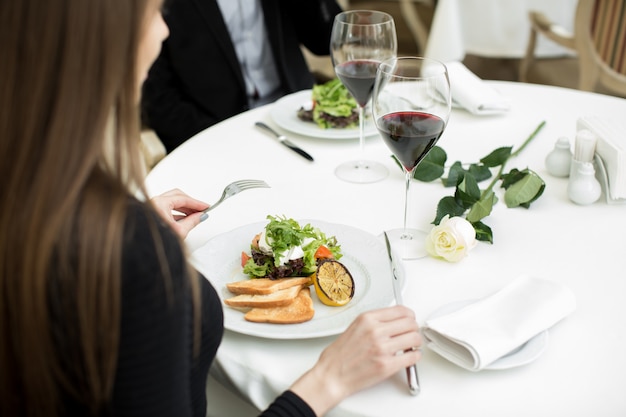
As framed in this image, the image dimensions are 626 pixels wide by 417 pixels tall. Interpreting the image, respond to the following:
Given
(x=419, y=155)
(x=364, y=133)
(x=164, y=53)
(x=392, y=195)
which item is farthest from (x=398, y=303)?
(x=164, y=53)

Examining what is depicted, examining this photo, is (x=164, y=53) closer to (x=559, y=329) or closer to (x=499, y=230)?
(x=499, y=230)

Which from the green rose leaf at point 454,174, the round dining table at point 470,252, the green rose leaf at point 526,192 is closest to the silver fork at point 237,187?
the round dining table at point 470,252

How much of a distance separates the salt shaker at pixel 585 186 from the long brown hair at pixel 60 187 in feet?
2.70

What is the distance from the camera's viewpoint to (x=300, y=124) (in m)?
1.58

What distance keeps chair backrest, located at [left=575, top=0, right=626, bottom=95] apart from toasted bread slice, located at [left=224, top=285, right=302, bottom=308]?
2.30m

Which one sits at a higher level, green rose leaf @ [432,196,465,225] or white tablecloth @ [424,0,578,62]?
green rose leaf @ [432,196,465,225]

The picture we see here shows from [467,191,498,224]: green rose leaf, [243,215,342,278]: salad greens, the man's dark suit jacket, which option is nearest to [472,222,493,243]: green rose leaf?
[467,191,498,224]: green rose leaf

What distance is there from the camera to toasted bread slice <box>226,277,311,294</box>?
95 cm

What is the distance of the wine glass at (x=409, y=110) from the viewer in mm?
1054

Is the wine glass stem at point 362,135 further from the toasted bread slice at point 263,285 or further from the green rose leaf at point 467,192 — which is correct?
the toasted bread slice at point 263,285

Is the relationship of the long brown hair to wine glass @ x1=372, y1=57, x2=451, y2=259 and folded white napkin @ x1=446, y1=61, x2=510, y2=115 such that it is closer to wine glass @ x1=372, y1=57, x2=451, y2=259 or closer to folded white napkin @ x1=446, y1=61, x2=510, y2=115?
wine glass @ x1=372, y1=57, x2=451, y2=259

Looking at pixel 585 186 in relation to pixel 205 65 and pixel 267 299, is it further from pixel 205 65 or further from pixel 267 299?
pixel 205 65

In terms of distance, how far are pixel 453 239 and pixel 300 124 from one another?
2.10 ft

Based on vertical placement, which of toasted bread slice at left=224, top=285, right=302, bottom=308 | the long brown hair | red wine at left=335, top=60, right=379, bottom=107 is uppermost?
the long brown hair
